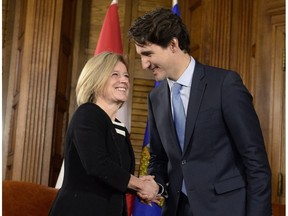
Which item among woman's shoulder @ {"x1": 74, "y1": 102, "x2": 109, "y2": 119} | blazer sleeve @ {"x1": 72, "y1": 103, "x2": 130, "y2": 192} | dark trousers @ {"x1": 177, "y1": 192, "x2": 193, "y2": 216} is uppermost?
woman's shoulder @ {"x1": 74, "y1": 102, "x2": 109, "y2": 119}

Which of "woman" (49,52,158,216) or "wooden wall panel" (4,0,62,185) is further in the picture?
"wooden wall panel" (4,0,62,185)

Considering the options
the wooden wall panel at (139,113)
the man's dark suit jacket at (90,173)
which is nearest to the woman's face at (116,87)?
the man's dark suit jacket at (90,173)

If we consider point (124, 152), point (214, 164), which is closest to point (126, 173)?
point (124, 152)

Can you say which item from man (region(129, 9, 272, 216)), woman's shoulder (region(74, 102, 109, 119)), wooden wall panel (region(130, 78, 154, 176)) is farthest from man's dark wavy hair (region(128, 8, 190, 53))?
wooden wall panel (region(130, 78, 154, 176))

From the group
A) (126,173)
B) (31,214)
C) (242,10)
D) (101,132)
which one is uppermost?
(242,10)

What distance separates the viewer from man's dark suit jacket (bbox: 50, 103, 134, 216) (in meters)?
1.91

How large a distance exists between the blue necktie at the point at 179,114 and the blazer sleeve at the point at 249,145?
16 cm

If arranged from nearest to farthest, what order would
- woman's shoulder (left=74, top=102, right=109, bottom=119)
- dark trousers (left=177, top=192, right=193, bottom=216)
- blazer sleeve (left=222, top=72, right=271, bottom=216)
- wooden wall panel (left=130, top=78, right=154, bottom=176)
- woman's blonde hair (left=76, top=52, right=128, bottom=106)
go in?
blazer sleeve (left=222, top=72, right=271, bottom=216), dark trousers (left=177, top=192, right=193, bottom=216), woman's shoulder (left=74, top=102, right=109, bottom=119), woman's blonde hair (left=76, top=52, right=128, bottom=106), wooden wall panel (left=130, top=78, right=154, bottom=176)

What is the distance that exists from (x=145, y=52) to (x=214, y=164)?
1.57ft

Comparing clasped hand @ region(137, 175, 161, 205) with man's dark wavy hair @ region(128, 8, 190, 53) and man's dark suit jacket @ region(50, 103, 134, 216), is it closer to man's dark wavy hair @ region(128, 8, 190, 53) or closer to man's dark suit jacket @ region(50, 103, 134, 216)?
man's dark suit jacket @ region(50, 103, 134, 216)

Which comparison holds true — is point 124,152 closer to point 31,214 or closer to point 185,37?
point 185,37

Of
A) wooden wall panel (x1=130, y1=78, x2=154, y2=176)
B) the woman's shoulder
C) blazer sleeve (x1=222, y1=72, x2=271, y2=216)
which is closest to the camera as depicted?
blazer sleeve (x1=222, y1=72, x2=271, y2=216)

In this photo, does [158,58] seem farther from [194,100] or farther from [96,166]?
[96,166]

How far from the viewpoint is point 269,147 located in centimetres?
416
